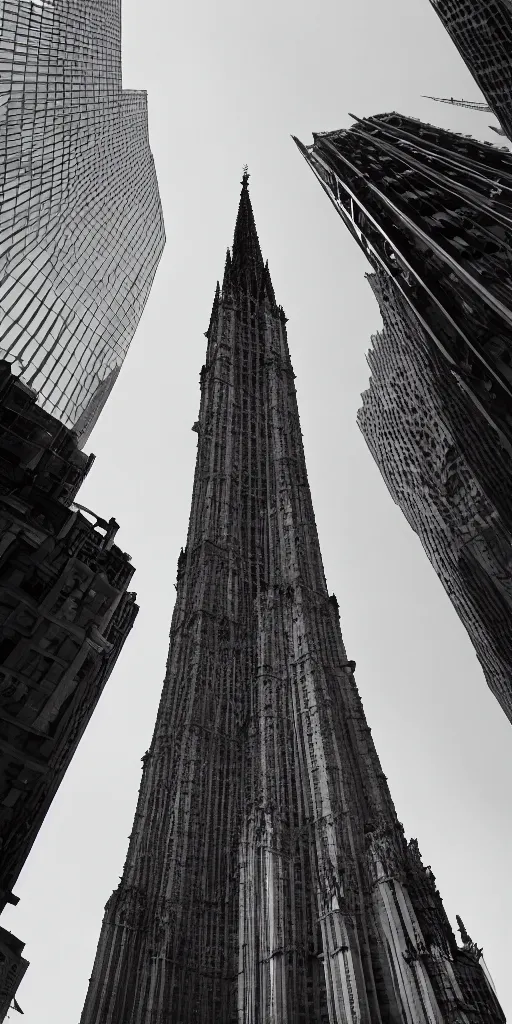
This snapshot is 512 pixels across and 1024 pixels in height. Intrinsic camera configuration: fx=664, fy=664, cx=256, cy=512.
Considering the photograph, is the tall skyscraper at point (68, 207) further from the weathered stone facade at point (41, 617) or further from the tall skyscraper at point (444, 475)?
the tall skyscraper at point (444, 475)

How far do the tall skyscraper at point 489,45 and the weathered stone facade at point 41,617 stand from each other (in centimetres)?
2738

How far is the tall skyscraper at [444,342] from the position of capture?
2064cm

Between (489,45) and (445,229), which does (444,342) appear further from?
(489,45)

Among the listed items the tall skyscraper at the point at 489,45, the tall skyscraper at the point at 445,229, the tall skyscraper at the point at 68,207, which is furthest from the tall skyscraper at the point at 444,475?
the tall skyscraper at the point at 68,207

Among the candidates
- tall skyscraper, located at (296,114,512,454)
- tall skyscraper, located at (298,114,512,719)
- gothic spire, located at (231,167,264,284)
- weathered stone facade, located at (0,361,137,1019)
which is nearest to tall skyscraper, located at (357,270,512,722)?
tall skyscraper, located at (298,114,512,719)

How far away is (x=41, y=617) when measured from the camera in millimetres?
17547

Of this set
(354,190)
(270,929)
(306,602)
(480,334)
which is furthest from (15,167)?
(270,929)

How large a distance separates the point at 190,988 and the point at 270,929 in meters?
6.82

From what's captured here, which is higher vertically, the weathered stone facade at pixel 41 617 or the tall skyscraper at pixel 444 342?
the tall skyscraper at pixel 444 342

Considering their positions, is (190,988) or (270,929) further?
(190,988)

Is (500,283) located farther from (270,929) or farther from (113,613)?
(270,929)

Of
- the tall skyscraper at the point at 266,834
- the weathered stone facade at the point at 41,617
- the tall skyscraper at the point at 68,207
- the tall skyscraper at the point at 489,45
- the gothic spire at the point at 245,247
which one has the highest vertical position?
the gothic spire at the point at 245,247

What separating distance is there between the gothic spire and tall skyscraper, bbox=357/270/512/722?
1335 inches

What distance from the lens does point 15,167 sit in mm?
44406
